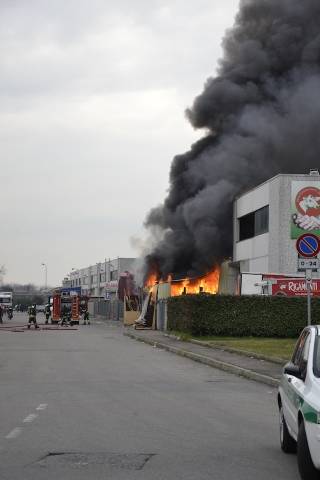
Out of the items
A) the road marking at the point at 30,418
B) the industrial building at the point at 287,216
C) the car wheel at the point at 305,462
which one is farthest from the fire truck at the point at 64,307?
the car wheel at the point at 305,462

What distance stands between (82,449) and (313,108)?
1769 inches

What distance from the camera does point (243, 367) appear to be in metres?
16.9

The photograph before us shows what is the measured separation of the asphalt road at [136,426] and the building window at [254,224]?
29.0m

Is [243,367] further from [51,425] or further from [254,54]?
[254,54]

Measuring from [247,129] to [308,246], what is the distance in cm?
3766

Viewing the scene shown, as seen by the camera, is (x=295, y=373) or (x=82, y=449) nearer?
(x=295, y=373)

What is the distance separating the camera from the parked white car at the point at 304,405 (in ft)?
18.6

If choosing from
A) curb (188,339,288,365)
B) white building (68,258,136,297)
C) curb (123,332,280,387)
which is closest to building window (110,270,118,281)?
white building (68,258,136,297)

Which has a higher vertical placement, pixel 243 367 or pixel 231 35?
pixel 231 35

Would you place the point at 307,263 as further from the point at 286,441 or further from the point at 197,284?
the point at 197,284

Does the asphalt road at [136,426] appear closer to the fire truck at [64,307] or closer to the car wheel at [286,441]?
the car wheel at [286,441]

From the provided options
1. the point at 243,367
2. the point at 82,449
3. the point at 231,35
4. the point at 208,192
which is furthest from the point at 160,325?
the point at 82,449

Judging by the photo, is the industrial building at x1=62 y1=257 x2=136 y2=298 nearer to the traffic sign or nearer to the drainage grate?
the traffic sign

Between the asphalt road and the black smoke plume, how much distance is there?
34.6m
